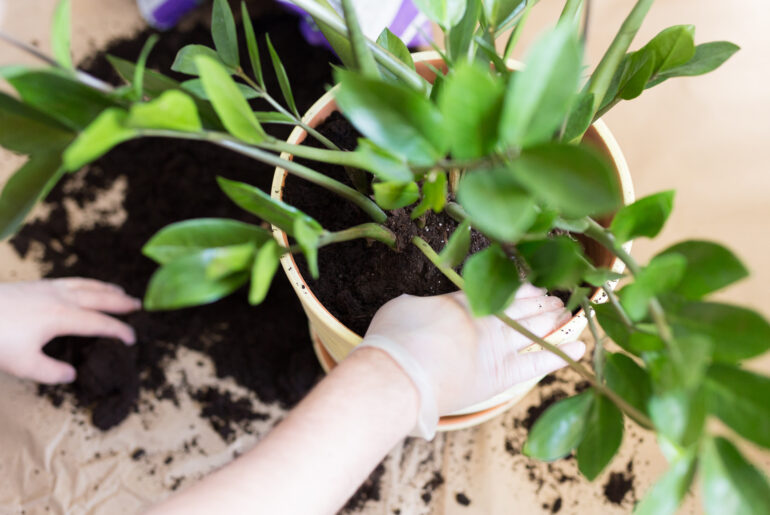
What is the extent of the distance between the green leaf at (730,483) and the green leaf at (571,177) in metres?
0.15

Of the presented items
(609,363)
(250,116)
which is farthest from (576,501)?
(250,116)

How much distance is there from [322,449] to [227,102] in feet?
0.93

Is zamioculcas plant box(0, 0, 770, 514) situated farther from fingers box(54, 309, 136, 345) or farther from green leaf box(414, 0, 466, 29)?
fingers box(54, 309, 136, 345)

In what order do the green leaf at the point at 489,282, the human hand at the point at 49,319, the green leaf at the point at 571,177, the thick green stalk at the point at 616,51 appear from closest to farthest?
the green leaf at the point at 571,177
the green leaf at the point at 489,282
the thick green stalk at the point at 616,51
the human hand at the point at 49,319

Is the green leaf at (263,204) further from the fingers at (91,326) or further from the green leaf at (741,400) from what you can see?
the fingers at (91,326)

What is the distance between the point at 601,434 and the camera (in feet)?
1.24

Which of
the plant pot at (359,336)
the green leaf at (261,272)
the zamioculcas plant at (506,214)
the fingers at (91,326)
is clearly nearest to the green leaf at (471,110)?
the zamioculcas plant at (506,214)

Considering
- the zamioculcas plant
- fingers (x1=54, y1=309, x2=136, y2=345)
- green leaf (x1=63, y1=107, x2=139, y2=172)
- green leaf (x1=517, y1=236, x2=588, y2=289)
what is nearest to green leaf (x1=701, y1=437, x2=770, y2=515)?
the zamioculcas plant

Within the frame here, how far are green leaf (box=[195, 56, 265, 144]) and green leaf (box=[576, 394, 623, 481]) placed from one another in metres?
0.28

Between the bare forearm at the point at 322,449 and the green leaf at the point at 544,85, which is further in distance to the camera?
the bare forearm at the point at 322,449

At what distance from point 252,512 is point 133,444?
405 mm

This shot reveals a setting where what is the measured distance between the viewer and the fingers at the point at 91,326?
2.56 feet

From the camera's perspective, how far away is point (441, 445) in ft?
2.50

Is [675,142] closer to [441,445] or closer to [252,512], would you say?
[441,445]
